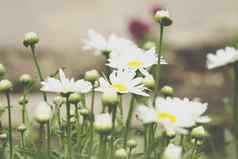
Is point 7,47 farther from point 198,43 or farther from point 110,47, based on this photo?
point 110,47

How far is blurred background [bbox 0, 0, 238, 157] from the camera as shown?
348cm

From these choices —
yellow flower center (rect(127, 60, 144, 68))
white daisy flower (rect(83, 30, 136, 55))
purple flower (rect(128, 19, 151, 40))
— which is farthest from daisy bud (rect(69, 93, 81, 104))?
purple flower (rect(128, 19, 151, 40))

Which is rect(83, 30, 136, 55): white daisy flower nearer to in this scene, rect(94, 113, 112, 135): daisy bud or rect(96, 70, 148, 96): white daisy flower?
rect(96, 70, 148, 96): white daisy flower

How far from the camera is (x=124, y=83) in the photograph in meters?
1.16

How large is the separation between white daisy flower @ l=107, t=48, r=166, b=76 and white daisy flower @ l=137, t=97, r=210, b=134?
7.0 inches

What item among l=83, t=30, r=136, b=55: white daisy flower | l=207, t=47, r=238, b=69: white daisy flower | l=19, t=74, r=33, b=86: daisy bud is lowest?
l=19, t=74, r=33, b=86: daisy bud

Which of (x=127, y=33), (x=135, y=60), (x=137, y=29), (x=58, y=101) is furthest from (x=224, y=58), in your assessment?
(x=127, y=33)

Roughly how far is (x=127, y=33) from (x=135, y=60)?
9.47 ft

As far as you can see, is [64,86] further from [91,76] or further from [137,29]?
[137,29]

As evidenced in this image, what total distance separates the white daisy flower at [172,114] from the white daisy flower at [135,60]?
18 cm

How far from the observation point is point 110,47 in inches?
57.2

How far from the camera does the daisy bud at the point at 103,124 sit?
957 millimetres

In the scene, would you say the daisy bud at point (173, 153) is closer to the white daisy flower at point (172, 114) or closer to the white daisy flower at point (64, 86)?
the white daisy flower at point (172, 114)

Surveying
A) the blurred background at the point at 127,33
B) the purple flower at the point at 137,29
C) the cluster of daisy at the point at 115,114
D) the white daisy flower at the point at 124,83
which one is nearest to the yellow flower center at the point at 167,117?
the cluster of daisy at the point at 115,114
